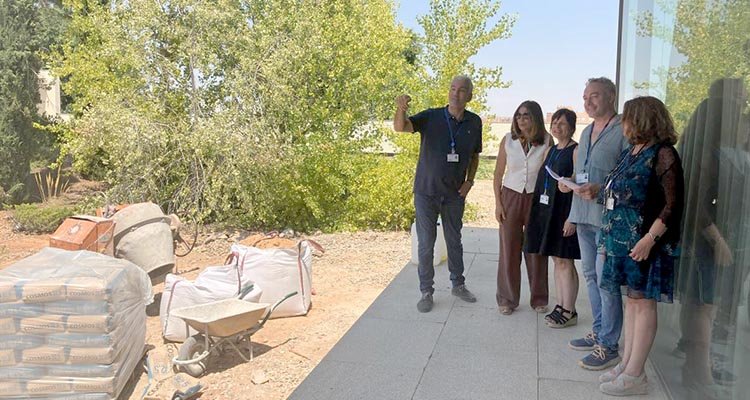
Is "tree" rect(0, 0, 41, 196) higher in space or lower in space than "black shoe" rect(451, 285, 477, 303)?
higher

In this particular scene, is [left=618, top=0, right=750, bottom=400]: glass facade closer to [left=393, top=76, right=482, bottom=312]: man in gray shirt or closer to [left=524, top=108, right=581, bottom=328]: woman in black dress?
[left=524, top=108, right=581, bottom=328]: woman in black dress

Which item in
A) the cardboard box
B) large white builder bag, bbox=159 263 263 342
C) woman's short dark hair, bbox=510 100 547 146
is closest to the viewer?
woman's short dark hair, bbox=510 100 547 146

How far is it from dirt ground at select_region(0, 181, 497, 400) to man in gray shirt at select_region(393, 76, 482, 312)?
1032 mm

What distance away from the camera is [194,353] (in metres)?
4.29

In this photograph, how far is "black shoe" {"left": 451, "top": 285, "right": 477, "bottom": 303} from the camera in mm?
4621

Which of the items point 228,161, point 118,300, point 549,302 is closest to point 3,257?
point 228,161

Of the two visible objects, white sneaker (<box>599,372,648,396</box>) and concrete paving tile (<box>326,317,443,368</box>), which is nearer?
white sneaker (<box>599,372,648,396</box>)

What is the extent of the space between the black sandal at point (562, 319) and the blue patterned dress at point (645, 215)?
120 centimetres

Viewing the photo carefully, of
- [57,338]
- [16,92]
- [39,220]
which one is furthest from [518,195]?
[16,92]

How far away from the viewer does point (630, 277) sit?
109 inches

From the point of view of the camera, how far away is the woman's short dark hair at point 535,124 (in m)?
3.86

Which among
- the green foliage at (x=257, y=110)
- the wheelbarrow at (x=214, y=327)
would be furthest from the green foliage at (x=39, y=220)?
the wheelbarrow at (x=214, y=327)

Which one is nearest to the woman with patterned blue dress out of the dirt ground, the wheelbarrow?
the dirt ground

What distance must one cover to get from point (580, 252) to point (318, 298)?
3064 millimetres
